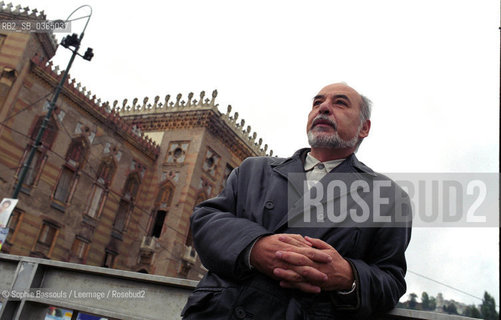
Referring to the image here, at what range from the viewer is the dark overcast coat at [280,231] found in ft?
5.61

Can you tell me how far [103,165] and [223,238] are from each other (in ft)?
67.0

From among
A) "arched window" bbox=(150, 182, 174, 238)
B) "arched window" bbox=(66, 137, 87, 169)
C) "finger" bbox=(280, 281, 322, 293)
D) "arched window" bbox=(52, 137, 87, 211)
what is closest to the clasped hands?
"finger" bbox=(280, 281, 322, 293)

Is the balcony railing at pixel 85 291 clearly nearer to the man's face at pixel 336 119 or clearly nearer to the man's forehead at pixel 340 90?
the man's face at pixel 336 119

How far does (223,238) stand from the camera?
1854 mm

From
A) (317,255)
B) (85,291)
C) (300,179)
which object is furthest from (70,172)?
(317,255)

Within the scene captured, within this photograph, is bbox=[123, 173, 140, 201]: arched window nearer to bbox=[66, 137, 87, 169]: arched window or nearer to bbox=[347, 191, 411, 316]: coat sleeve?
bbox=[66, 137, 87, 169]: arched window

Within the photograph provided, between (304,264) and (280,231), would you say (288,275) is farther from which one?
(280,231)

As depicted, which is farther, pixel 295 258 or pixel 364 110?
pixel 364 110

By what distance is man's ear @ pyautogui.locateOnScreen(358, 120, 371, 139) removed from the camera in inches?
97.1

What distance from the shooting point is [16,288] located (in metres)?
2.99

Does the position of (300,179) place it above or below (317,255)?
above

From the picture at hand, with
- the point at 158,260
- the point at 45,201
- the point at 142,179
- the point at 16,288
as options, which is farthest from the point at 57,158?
the point at 16,288

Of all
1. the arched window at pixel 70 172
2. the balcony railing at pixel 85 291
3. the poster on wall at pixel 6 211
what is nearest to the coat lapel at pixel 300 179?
the balcony railing at pixel 85 291

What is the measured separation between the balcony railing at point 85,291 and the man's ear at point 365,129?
50.8 inches
